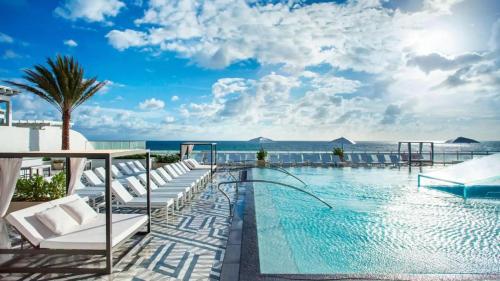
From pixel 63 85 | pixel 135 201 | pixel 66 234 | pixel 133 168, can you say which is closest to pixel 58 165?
pixel 133 168

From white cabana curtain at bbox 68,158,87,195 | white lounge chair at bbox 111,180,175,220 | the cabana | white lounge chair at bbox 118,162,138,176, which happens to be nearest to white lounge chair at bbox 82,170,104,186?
white cabana curtain at bbox 68,158,87,195

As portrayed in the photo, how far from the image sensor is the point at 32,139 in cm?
1623

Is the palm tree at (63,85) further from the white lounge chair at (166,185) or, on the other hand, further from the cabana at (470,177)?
the cabana at (470,177)

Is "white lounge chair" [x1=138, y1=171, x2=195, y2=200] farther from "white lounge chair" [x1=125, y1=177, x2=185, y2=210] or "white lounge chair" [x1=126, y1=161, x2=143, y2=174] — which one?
"white lounge chair" [x1=126, y1=161, x2=143, y2=174]

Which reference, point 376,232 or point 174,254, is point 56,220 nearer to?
point 174,254

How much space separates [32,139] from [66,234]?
585 inches

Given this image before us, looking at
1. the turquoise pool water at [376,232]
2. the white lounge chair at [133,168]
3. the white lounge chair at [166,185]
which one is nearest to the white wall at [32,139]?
the white lounge chair at [133,168]

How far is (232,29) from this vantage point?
1259cm

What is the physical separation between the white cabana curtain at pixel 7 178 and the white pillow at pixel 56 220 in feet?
1.61

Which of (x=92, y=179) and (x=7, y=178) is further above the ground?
(x=7, y=178)

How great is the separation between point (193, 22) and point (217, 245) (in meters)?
9.34

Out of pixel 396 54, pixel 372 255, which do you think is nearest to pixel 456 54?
pixel 396 54

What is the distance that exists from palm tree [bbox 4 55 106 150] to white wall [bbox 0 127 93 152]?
4233 millimetres

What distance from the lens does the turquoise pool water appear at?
14.1ft
